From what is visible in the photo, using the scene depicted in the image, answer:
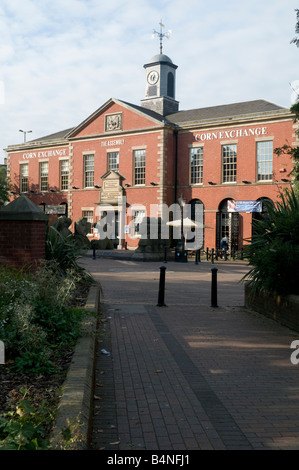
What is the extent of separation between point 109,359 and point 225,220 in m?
28.2

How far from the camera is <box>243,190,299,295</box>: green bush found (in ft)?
27.0

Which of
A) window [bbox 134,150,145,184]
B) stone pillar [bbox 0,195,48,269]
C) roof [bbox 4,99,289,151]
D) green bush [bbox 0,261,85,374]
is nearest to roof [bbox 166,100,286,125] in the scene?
roof [bbox 4,99,289,151]

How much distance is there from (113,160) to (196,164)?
7329 millimetres

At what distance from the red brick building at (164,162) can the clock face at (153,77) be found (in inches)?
3.7

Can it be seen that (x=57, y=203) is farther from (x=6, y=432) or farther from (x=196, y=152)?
(x=6, y=432)

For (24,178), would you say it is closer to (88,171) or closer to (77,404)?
(88,171)

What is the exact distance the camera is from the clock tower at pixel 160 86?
42.9m

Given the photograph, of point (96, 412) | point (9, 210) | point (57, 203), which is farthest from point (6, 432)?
point (57, 203)

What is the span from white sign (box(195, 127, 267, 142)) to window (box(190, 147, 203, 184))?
33.9 inches

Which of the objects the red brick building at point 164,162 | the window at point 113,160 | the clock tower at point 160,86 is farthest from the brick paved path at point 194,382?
the clock tower at point 160,86

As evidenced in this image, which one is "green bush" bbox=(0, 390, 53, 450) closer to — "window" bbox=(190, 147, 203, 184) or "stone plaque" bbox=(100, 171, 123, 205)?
"window" bbox=(190, 147, 203, 184)

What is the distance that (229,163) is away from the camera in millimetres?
33312

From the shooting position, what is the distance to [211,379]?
5.21 m
